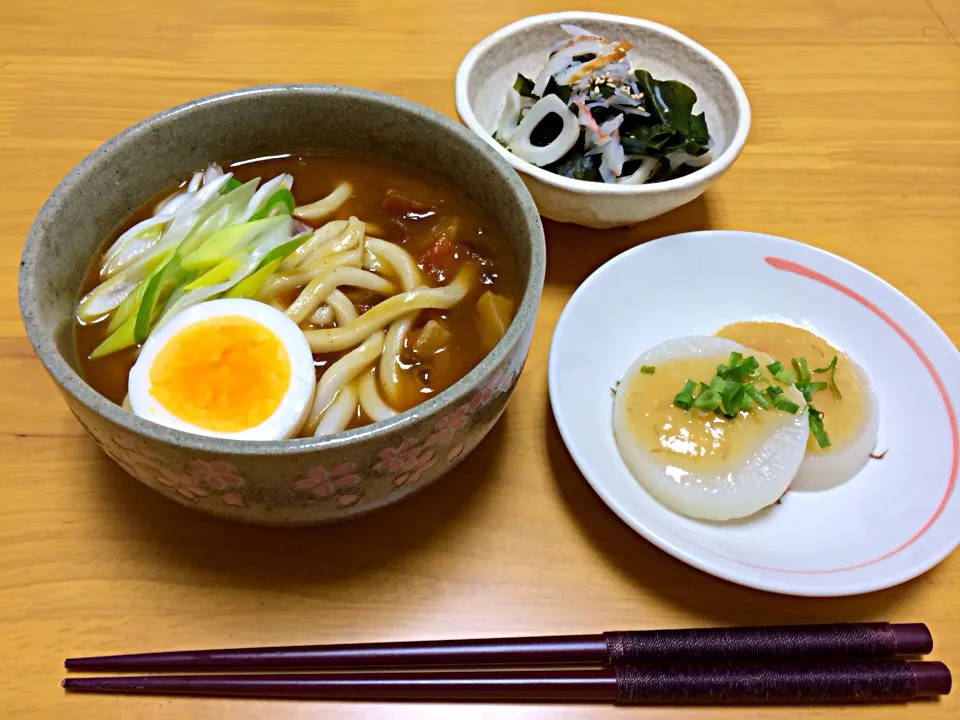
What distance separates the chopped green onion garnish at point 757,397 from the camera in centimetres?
120

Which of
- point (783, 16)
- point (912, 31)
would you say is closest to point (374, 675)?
Result: point (783, 16)

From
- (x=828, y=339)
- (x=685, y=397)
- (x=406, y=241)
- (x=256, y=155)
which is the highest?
(x=256, y=155)

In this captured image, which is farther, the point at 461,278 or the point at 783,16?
the point at 783,16

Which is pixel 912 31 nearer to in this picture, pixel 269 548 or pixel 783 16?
pixel 783 16

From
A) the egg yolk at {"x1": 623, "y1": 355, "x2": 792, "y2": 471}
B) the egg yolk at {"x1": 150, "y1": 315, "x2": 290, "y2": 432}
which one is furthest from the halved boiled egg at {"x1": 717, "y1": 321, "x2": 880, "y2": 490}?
the egg yolk at {"x1": 150, "y1": 315, "x2": 290, "y2": 432}

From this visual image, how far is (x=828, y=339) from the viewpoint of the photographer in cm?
145

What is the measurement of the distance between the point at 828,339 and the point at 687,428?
45cm

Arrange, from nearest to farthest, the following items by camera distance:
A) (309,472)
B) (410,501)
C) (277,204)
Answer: (309,472) → (410,501) → (277,204)

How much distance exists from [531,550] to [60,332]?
724 mm

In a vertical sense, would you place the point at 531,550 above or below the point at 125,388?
below

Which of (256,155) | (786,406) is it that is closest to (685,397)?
(786,406)

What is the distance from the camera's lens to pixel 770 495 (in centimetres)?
113

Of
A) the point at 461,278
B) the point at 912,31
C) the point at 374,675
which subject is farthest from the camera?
the point at 912,31

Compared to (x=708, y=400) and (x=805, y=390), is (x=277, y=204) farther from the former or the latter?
(x=805, y=390)
